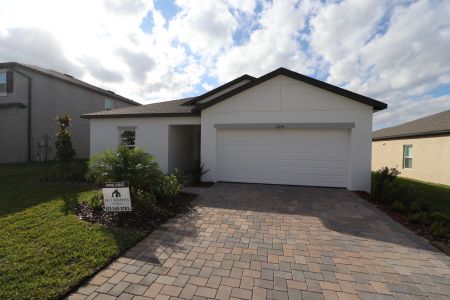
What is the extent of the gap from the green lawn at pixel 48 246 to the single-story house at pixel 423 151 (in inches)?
552

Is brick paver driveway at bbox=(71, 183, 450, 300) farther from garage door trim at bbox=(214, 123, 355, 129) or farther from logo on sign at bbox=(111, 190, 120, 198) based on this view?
garage door trim at bbox=(214, 123, 355, 129)

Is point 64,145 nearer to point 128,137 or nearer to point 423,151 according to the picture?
point 128,137

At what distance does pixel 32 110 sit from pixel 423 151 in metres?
24.6

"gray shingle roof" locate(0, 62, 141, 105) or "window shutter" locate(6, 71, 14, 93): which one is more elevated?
"gray shingle roof" locate(0, 62, 141, 105)

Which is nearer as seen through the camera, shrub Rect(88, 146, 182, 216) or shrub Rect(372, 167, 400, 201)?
shrub Rect(88, 146, 182, 216)

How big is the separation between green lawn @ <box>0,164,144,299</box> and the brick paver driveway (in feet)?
0.96

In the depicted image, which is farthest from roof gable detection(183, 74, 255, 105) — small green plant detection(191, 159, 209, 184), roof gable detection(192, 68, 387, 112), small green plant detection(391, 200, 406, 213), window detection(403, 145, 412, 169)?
window detection(403, 145, 412, 169)

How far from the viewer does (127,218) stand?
5.40 metres

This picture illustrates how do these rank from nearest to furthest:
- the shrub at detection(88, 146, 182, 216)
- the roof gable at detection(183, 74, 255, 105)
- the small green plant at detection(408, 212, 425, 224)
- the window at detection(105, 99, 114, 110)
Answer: the small green plant at detection(408, 212, 425, 224)
the shrub at detection(88, 146, 182, 216)
the roof gable at detection(183, 74, 255, 105)
the window at detection(105, 99, 114, 110)

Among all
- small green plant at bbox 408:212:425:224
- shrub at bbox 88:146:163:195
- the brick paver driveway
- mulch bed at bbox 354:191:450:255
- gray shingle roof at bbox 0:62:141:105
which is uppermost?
gray shingle roof at bbox 0:62:141:105

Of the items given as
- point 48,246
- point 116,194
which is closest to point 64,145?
point 116,194

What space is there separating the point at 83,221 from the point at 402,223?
7199 millimetres

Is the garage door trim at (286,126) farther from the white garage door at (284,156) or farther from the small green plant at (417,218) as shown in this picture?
the small green plant at (417,218)

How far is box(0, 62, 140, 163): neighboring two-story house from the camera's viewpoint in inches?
592
